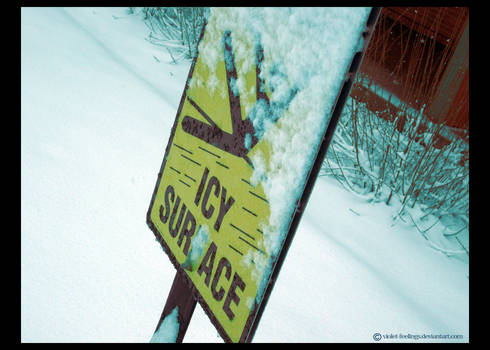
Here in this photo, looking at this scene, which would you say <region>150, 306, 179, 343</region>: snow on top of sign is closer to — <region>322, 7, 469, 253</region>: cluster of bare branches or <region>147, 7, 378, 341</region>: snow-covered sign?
<region>147, 7, 378, 341</region>: snow-covered sign

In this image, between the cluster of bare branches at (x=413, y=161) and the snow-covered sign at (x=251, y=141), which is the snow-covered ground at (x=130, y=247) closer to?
the cluster of bare branches at (x=413, y=161)

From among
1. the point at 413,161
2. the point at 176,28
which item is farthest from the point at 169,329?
the point at 176,28

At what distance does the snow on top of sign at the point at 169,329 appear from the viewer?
1.99 feet

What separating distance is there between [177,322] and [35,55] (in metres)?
3.15

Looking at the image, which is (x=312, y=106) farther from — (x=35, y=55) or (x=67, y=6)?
(x=67, y=6)

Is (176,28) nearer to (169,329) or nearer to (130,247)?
(130,247)

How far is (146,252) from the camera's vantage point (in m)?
1.49

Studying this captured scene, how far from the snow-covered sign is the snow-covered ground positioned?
2.80 ft

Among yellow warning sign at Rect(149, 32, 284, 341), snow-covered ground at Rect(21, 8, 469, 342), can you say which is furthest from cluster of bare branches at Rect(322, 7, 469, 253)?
yellow warning sign at Rect(149, 32, 284, 341)

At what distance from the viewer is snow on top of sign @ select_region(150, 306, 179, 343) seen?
61cm

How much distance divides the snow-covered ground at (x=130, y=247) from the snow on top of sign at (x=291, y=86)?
102cm

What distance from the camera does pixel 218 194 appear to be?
474 mm

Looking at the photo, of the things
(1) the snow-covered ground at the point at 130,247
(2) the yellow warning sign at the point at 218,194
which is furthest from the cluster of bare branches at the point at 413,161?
(2) the yellow warning sign at the point at 218,194

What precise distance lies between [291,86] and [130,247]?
4.34 ft
